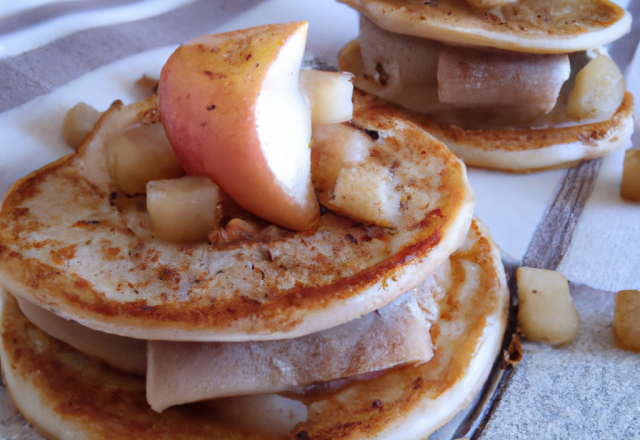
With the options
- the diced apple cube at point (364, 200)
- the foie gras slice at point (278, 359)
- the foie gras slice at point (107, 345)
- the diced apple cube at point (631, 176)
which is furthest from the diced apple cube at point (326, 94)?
the diced apple cube at point (631, 176)

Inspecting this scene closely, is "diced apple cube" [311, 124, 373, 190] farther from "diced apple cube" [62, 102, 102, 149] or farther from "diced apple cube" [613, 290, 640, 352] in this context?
"diced apple cube" [62, 102, 102, 149]

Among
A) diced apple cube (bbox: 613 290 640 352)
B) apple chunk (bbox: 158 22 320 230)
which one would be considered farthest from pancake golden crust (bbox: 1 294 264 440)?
diced apple cube (bbox: 613 290 640 352)

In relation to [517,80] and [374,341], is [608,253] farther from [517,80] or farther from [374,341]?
[374,341]

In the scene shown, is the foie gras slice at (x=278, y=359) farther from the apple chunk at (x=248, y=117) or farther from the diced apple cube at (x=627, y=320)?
the diced apple cube at (x=627, y=320)

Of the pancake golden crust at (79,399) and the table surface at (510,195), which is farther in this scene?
the table surface at (510,195)

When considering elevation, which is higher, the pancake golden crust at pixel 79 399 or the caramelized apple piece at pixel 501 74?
the caramelized apple piece at pixel 501 74

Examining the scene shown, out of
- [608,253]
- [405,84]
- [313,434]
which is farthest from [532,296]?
[405,84]
